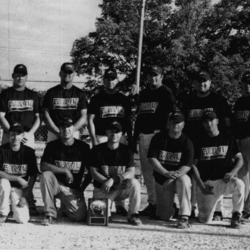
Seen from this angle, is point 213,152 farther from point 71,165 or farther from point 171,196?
point 71,165

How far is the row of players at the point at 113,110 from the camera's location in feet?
19.8

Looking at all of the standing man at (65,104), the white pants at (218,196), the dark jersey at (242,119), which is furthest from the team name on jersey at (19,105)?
the dark jersey at (242,119)

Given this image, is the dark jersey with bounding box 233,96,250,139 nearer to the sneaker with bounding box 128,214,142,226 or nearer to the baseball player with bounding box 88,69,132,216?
the baseball player with bounding box 88,69,132,216

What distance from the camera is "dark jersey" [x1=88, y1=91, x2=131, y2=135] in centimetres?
627

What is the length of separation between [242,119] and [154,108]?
114 centimetres

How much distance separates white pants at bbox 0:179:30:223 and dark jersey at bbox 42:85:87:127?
117 centimetres

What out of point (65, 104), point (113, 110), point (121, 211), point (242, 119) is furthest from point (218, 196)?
point (65, 104)

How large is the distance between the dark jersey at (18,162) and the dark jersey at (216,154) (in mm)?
2066

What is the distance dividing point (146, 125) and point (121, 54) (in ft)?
69.9

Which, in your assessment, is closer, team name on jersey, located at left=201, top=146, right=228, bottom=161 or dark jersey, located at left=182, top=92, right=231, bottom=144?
team name on jersey, located at left=201, top=146, right=228, bottom=161

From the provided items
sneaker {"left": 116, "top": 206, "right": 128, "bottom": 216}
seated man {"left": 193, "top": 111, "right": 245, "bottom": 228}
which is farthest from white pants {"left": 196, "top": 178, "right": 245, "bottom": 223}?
sneaker {"left": 116, "top": 206, "right": 128, "bottom": 216}

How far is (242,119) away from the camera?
6.04 m

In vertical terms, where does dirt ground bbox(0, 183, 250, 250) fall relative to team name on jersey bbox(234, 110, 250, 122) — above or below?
below

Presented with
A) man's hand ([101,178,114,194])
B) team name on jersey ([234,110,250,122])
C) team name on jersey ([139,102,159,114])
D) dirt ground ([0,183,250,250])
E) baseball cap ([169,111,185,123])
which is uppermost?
team name on jersey ([139,102,159,114])
